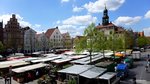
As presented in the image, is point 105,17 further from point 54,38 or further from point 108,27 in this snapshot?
point 54,38

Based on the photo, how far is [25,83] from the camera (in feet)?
94.5

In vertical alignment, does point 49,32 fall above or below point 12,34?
above

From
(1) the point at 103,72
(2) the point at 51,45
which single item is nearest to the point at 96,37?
(1) the point at 103,72

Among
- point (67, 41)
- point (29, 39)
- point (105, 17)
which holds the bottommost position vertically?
point (29, 39)

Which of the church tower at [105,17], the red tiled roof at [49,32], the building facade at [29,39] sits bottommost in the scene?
the building facade at [29,39]

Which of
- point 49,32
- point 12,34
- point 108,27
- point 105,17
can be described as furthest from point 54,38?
point 12,34

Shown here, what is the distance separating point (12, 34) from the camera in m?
82.1

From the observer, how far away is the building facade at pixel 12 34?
80.8 m

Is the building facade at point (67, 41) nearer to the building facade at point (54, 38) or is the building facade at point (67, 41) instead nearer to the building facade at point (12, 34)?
the building facade at point (54, 38)

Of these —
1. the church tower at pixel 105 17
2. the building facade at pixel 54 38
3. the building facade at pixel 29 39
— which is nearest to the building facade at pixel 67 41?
the building facade at pixel 54 38

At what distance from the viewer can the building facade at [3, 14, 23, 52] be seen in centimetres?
8076

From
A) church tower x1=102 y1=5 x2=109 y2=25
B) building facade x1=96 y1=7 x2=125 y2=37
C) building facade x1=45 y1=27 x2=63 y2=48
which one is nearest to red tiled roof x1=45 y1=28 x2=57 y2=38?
building facade x1=45 y1=27 x2=63 y2=48

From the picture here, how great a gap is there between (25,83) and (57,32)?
82051 mm

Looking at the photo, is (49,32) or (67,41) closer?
(49,32)
